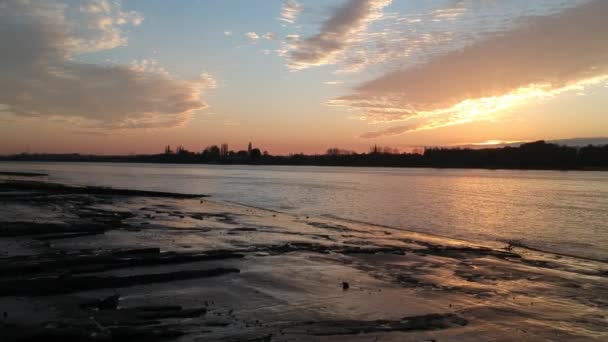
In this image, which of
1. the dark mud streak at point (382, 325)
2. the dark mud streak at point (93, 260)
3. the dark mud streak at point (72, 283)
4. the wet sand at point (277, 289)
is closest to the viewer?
the wet sand at point (277, 289)

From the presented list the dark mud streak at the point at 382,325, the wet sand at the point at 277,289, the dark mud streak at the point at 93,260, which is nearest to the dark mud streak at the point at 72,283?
the wet sand at the point at 277,289

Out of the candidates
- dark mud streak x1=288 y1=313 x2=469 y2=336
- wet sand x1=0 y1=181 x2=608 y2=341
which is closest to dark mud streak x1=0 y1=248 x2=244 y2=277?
wet sand x1=0 y1=181 x2=608 y2=341

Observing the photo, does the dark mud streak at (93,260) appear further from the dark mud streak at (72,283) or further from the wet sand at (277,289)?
the dark mud streak at (72,283)

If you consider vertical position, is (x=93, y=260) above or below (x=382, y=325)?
above

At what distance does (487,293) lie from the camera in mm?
12461

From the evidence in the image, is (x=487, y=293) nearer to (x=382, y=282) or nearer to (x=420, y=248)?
(x=382, y=282)

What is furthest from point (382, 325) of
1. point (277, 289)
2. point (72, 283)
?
point (72, 283)

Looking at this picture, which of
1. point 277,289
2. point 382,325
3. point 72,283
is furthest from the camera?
point 277,289

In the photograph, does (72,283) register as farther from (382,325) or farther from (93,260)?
(382,325)

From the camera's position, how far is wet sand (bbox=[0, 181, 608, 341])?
8.55 m

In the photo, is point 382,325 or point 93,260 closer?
point 382,325

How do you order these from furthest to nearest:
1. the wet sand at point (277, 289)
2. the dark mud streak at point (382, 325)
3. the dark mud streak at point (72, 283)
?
1. the dark mud streak at point (72, 283)
2. the dark mud streak at point (382, 325)
3. the wet sand at point (277, 289)

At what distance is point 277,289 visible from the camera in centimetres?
1188

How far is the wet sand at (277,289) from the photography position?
28.0ft
